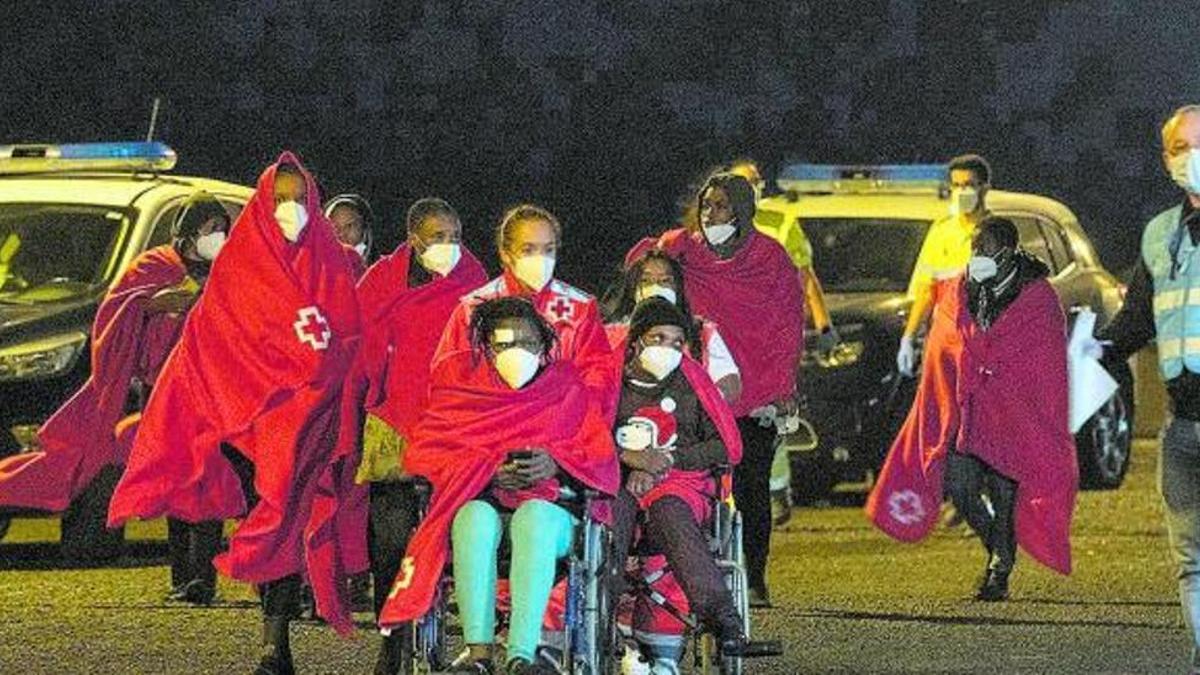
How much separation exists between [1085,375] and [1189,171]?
59.7 inches

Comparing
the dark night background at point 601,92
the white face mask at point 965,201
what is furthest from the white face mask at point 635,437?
the dark night background at point 601,92

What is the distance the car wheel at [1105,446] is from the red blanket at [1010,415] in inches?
218

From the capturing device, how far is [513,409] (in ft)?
35.8

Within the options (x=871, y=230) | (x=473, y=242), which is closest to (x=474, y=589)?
(x=871, y=230)

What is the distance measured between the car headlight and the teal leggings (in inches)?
233

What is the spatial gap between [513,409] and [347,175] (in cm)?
2281

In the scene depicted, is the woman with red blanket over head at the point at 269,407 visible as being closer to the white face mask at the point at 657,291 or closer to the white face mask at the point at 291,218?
the white face mask at the point at 291,218

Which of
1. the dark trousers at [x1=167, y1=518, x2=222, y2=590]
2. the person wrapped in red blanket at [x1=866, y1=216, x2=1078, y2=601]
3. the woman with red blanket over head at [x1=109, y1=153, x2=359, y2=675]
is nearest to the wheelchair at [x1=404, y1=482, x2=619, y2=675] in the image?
the woman with red blanket over head at [x1=109, y1=153, x2=359, y2=675]

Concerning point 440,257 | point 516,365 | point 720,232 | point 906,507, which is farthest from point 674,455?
point 906,507

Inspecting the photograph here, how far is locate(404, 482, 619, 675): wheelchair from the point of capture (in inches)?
419

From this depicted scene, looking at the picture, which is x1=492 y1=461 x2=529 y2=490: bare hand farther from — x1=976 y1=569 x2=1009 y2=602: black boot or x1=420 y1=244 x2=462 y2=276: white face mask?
x1=976 y1=569 x2=1009 y2=602: black boot

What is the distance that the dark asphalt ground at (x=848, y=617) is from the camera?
41.7 feet

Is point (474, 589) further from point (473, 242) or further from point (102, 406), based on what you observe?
point (473, 242)

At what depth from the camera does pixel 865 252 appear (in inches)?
818
